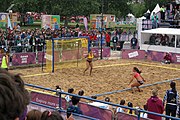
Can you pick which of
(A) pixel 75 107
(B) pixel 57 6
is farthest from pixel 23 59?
(B) pixel 57 6

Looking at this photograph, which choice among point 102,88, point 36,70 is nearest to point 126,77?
point 102,88

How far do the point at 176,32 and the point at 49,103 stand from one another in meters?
21.8

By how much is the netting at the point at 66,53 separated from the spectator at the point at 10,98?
61.2 ft

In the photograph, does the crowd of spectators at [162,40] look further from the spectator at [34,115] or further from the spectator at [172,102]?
the spectator at [34,115]

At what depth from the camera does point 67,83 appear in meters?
17.6

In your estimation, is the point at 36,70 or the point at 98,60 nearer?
the point at 36,70

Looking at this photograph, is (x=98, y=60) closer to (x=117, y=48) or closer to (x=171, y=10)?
(x=117, y=48)

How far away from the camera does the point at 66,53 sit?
70.3 ft

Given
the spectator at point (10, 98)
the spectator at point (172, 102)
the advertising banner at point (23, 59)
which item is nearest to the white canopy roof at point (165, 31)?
the advertising banner at point (23, 59)

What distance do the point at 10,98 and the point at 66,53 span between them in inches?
786

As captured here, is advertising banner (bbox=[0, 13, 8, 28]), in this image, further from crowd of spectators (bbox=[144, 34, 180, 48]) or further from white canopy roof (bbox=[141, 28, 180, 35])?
crowd of spectators (bbox=[144, 34, 180, 48])

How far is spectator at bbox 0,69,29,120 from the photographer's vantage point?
1515 millimetres

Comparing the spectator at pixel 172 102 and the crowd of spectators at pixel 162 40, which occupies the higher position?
the crowd of spectators at pixel 162 40

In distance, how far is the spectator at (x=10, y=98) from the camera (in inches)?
59.6
